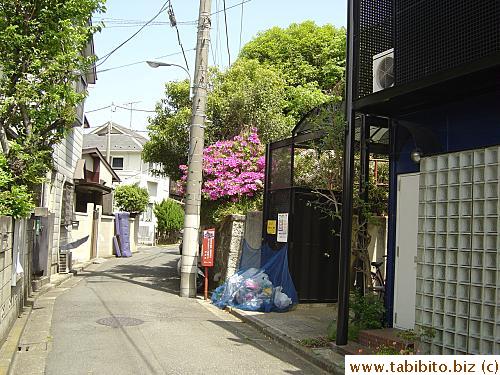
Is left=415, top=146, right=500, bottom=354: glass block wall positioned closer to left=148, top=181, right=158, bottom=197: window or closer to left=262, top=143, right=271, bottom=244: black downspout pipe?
left=262, top=143, right=271, bottom=244: black downspout pipe

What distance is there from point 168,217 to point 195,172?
88.0 feet

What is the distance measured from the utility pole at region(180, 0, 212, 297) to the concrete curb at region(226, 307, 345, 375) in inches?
90.2

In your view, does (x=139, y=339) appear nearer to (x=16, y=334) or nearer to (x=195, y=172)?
(x=16, y=334)

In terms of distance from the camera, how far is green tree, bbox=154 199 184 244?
39500 mm

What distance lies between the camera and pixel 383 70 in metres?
7.82

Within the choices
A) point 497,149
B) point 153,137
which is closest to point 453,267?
point 497,149

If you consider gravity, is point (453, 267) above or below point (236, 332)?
above

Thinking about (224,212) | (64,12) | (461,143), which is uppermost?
(64,12)

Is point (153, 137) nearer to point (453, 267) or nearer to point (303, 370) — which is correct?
point (303, 370)

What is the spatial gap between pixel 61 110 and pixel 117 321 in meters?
3.83

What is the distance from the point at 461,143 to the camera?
6.91m

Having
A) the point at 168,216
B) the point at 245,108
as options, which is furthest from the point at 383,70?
the point at 168,216

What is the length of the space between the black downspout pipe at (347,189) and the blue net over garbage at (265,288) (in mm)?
3378

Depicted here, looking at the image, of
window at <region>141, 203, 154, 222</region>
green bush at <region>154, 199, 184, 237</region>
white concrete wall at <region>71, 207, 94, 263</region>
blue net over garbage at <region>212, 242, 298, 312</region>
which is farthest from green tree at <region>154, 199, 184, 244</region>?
blue net over garbage at <region>212, 242, 298, 312</region>
